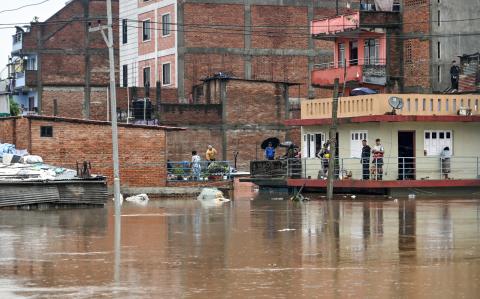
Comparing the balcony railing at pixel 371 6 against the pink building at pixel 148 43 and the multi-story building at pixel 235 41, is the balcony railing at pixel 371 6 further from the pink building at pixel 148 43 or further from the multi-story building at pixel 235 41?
the pink building at pixel 148 43

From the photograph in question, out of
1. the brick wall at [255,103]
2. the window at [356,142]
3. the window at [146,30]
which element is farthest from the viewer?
the window at [146,30]

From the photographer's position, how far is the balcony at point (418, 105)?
148 feet

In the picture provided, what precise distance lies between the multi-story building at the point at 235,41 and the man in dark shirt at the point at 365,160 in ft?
80.5

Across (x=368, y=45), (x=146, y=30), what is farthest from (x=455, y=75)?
(x=146, y=30)

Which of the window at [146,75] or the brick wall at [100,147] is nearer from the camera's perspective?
the brick wall at [100,147]

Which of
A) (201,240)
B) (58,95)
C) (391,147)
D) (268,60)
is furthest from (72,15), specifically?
(201,240)

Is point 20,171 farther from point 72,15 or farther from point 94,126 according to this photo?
point 72,15

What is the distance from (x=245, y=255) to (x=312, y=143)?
101 ft

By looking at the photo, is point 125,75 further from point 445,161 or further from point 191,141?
point 445,161

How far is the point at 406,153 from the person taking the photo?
46281mm

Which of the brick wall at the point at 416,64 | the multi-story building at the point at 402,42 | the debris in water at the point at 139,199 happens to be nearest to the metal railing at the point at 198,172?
the debris in water at the point at 139,199

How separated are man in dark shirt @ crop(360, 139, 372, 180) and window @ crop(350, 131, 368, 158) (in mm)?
1489

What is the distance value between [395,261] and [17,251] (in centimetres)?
730

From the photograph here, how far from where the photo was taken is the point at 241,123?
63.2 m
